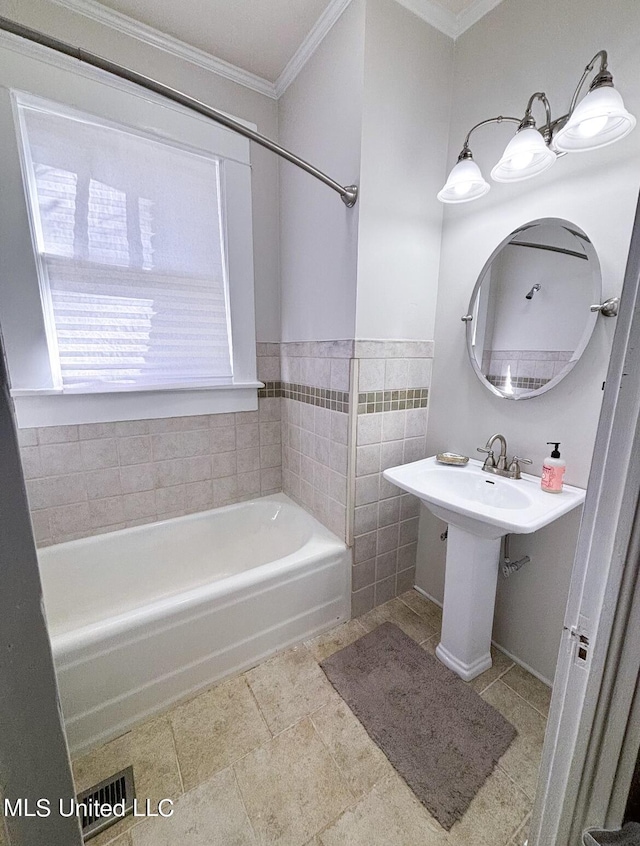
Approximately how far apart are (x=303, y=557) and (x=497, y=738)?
0.94 meters

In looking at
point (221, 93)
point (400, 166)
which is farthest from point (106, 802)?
point (221, 93)

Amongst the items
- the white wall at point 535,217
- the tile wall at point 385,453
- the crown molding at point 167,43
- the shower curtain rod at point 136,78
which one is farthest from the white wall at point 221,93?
the white wall at point 535,217

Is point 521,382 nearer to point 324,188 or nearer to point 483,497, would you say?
point 483,497

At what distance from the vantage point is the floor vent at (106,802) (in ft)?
3.16

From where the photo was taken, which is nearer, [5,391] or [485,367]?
[5,391]

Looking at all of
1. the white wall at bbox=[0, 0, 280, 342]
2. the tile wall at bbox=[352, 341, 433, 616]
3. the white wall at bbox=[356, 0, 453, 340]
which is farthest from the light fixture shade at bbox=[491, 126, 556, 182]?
the white wall at bbox=[0, 0, 280, 342]

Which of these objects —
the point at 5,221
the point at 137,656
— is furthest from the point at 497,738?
the point at 5,221

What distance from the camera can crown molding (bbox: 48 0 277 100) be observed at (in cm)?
137

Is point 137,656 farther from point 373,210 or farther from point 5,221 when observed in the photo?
point 373,210

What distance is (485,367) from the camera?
4.87ft

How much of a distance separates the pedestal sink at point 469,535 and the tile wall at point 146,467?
0.96 metres

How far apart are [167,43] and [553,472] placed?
2442 mm

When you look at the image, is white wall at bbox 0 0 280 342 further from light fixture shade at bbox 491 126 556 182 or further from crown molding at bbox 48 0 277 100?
light fixture shade at bbox 491 126 556 182

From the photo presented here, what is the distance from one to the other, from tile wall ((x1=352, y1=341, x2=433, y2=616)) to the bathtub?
0.49 feet
